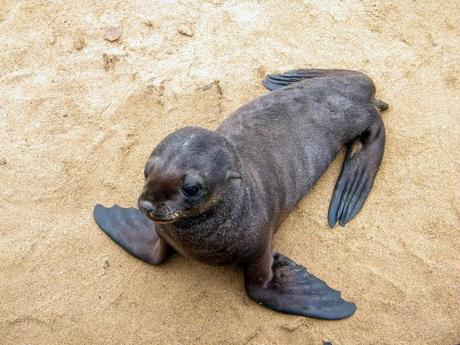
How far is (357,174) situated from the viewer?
3.98m

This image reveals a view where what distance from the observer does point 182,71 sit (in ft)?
14.7

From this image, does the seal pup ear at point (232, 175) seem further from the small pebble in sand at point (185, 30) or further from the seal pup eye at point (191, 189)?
the small pebble in sand at point (185, 30)

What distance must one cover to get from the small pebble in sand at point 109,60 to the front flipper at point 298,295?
7.30 ft

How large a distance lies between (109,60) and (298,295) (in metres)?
2.57

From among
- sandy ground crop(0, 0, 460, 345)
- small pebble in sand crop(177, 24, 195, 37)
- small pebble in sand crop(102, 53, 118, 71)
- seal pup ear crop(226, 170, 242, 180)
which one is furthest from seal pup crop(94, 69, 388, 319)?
small pebble in sand crop(102, 53, 118, 71)

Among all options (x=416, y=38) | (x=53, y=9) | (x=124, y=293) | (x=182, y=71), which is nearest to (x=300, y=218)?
(x=124, y=293)

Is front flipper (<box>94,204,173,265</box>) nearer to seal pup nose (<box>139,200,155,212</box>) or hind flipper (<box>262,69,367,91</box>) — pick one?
seal pup nose (<box>139,200,155,212</box>)

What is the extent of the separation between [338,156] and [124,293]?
200 centimetres

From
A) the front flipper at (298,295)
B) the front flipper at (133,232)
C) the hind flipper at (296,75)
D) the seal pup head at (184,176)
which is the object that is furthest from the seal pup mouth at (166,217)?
the hind flipper at (296,75)

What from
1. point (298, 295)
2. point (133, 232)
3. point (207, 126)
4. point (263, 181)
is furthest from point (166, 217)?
point (207, 126)

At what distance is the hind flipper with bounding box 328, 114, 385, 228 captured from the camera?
3.80 meters

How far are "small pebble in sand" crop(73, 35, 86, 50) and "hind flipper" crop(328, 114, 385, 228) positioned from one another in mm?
2457

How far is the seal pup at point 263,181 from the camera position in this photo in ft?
8.56

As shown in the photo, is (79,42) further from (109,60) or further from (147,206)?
(147,206)
